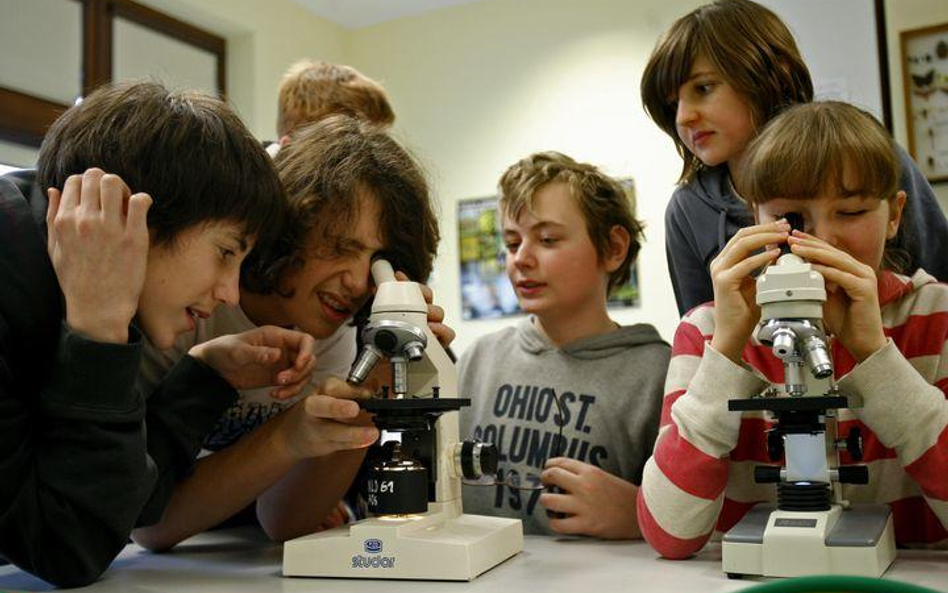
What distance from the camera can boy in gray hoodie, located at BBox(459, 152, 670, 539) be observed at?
1457mm

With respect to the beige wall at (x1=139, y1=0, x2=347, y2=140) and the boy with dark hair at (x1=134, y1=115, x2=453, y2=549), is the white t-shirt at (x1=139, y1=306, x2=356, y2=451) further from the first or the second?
the beige wall at (x1=139, y1=0, x2=347, y2=140)

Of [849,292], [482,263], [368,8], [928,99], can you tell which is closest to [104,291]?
[849,292]

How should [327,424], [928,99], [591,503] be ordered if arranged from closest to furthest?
[327,424] < [591,503] < [928,99]

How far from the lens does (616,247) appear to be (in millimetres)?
1695

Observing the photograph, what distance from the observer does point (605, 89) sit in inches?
145

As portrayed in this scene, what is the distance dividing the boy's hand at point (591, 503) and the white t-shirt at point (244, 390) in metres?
0.36

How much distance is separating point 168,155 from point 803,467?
2.42 feet

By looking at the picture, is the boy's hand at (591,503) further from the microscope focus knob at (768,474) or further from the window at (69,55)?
the window at (69,55)

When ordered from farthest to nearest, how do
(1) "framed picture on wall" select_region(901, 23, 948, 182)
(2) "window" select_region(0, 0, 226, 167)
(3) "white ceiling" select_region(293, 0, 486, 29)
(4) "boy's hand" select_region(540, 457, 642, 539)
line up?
(3) "white ceiling" select_region(293, 0, 486, 29)
(2) "window" select_region(0, 0, 226, 167)
(1) "framed picture on wall" select_region(901, 23, 948, 182)
(4) "boy's hand" select_region(540, 457, 642, 539)

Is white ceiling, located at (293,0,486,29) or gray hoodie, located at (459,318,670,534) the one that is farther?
white ceiling, located at (293,0,486,29)

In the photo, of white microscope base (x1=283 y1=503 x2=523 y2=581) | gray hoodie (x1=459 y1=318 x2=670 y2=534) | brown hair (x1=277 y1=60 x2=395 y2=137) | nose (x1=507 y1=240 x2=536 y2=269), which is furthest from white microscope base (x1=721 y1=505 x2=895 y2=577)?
brown hair (x1=277 y1=60 x2=395 y2=137)

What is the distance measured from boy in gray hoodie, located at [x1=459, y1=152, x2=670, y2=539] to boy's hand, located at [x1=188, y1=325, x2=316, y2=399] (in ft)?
1.38

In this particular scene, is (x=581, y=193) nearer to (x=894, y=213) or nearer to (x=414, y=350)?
(x=894, y=213)

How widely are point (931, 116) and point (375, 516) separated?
2402mm
